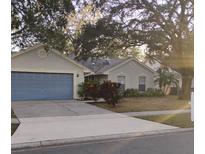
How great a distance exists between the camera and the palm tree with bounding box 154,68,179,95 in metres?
30.8

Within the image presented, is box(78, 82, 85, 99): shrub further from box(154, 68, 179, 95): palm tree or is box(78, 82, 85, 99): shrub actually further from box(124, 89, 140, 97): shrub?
box(154, 68, 179, 95): palm tree

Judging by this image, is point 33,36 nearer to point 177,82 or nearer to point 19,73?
point 19,73

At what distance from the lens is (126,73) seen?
2983 cm

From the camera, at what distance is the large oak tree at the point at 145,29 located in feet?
69.6

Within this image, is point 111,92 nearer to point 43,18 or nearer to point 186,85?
point 43,18

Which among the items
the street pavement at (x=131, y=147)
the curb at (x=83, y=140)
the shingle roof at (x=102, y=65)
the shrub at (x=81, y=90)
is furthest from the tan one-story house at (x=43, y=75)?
the street pavement at (x=131, y=147)

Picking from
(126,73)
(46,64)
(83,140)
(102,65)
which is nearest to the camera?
(83,140)

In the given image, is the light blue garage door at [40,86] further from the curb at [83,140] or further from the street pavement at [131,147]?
the street pavement at [131,147]

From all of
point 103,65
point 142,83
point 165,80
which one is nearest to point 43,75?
point 103,65

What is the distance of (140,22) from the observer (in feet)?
71.2

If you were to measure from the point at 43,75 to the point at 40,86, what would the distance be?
899 millimetres

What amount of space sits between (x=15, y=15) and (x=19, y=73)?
7.80 m

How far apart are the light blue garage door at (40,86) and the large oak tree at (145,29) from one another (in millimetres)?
3002
